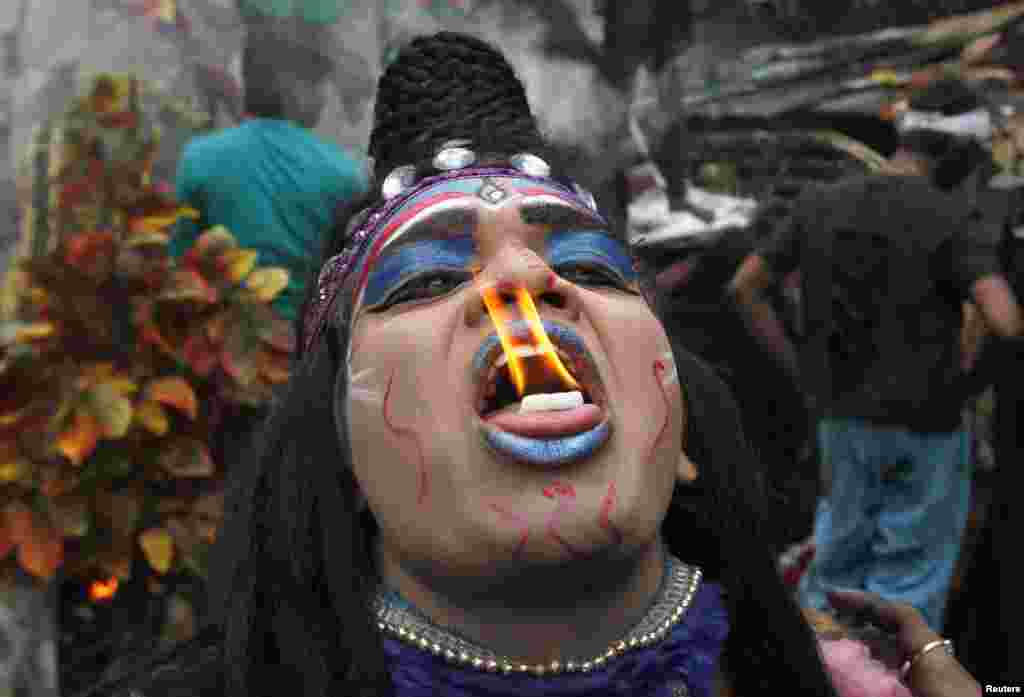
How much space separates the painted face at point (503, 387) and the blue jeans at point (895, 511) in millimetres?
2173

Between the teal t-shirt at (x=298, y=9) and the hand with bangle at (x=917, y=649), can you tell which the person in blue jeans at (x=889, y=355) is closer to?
the hand with bangle at (x=917, y=649)

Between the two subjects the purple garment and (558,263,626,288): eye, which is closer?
the purple garment

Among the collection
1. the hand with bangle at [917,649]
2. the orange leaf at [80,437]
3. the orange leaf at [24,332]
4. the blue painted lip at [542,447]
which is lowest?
the orange leaf at [80,437]

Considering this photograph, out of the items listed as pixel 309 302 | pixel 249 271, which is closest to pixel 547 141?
pixel 309 302

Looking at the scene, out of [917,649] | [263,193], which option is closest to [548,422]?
[917,649]

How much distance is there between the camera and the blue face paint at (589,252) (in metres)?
1.46

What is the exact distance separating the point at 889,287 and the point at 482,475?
2302 millimetres

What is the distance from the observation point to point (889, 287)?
3.31 meters

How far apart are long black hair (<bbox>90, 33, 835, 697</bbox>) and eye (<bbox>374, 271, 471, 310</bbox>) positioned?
126 millimetres

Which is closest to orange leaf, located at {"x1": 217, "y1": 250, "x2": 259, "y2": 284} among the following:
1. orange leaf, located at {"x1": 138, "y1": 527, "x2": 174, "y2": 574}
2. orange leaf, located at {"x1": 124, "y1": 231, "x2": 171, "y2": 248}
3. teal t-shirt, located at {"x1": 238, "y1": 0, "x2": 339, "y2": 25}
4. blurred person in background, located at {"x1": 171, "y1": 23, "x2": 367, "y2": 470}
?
orange leaf, located at {"x1": 124, "y1": 231, "x2": 171, "y2": 248}

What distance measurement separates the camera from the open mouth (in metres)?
1.28

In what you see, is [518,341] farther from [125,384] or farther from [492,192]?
[125,384]

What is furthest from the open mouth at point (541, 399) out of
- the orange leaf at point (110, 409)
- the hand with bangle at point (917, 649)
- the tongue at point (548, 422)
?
the orange leaf at point (110, 409)

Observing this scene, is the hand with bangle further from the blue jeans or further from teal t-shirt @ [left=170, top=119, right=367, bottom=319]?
teal t-shirt @ [left=170, top=119, right=367, bottom=319]
